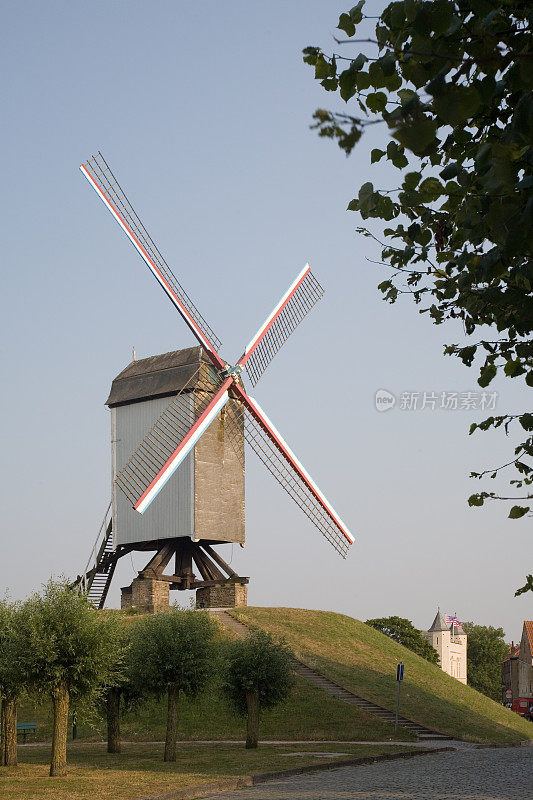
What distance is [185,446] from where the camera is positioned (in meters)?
42.1

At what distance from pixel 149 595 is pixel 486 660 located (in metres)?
77.5

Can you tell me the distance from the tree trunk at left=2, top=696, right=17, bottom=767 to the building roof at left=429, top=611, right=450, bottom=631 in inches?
3078

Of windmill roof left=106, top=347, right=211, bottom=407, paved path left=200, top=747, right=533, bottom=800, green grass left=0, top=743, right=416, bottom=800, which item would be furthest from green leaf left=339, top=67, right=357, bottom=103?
windmill roof left=106, top=347, right=211, bottom=407

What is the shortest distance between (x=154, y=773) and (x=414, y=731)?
16.2 metres

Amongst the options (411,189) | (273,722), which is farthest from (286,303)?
(411,189)

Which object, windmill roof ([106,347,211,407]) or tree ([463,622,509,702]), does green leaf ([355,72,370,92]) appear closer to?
windmill roof ([106,347,211,407])

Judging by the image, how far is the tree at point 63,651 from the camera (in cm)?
2103

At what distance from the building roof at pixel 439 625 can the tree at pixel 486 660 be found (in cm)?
1744

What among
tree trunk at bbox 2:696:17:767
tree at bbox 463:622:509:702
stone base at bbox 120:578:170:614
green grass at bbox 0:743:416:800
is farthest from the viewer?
tree at bbox 463:622:509:702

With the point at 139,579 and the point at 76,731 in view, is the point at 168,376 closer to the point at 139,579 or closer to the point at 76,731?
the point at 139,579

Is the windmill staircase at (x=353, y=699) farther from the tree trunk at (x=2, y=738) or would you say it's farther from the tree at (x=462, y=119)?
the tree at (x=462, y=119)

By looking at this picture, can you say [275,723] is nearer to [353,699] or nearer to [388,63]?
[353,699]

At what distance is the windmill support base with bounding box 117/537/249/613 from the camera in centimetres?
4544

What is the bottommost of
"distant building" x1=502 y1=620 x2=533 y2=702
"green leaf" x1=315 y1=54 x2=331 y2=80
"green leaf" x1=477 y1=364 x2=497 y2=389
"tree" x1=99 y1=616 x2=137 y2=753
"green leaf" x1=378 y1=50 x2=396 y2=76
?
"distant building" x1=502 y1=620 x2=533 y2=702
